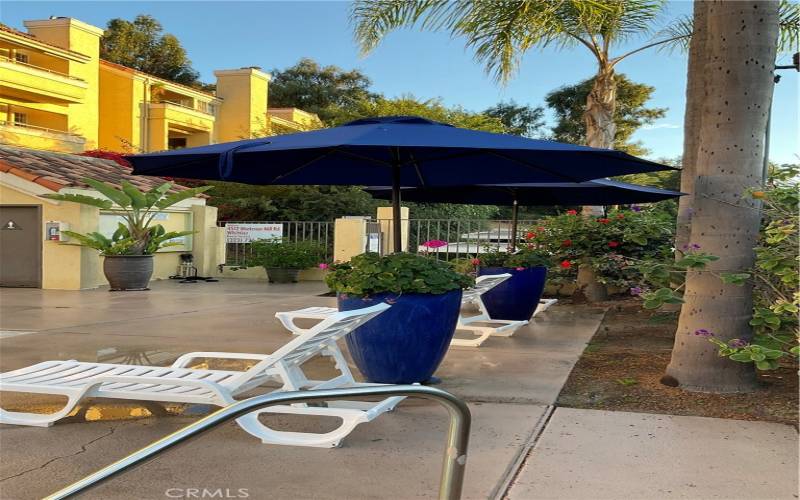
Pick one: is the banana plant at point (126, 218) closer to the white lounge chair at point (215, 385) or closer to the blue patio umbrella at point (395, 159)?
the blue patio umbrella at point (395, 159)

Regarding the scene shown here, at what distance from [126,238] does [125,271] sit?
0.79m

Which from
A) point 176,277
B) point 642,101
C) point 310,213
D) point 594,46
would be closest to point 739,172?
point 594,46

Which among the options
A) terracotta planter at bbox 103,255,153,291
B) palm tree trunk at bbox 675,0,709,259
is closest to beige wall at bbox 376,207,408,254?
terracotta planter at bbox 103,255,153,291

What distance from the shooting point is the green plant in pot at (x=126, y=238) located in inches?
515

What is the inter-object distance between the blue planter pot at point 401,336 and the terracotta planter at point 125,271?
370 inches

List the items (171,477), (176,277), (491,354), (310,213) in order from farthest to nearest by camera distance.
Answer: (310,213) → (176,277) → (491,354) → (171,477)

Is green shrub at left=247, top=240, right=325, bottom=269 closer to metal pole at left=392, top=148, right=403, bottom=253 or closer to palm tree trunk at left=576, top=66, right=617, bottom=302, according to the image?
palm tree trunk at left=576, top=66, right=617, bottom=302

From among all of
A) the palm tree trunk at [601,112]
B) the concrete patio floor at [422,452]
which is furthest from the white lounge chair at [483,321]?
the palm tree trunk at [601,112]

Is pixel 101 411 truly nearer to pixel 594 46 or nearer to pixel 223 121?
pixel 594 46

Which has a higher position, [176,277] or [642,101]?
[642,101]

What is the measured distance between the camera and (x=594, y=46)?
1277cm

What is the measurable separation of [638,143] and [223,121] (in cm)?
2440

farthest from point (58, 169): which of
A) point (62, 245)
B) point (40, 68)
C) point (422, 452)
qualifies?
point (40, 68)

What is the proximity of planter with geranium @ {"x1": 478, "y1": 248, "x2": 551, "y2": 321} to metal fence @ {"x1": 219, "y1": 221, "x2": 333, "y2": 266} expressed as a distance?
26.1 ft
